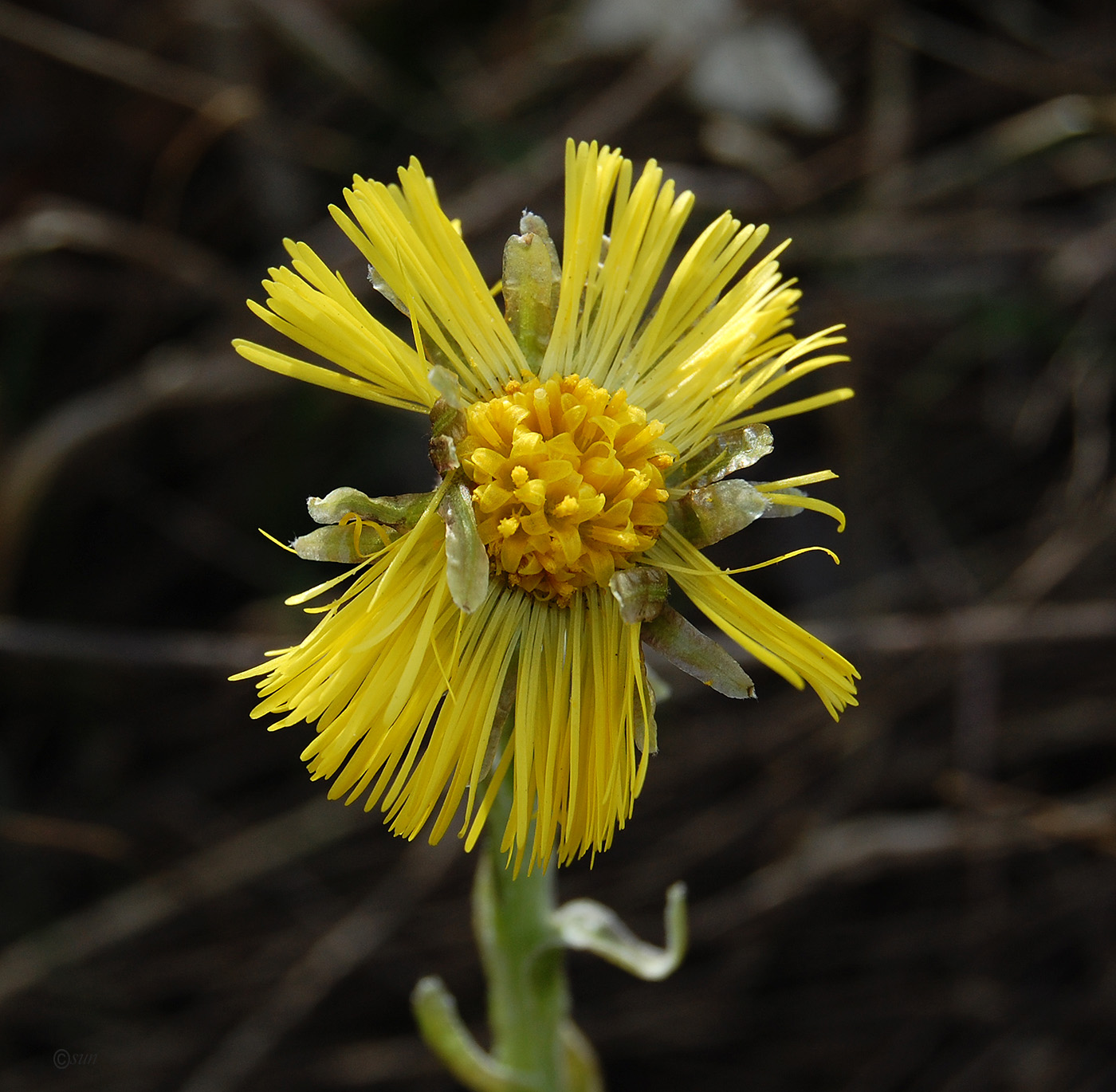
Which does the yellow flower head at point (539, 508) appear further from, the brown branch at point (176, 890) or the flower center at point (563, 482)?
the brown branch at point (176, 890)

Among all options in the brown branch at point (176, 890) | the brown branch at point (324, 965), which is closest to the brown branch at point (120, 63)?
the brown branch at point (176, 890)

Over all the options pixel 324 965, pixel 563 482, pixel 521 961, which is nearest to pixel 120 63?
pixel 563 482

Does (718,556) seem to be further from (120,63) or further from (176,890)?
(120,63)

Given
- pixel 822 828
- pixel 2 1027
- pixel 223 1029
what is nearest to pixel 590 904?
pixel 822 828

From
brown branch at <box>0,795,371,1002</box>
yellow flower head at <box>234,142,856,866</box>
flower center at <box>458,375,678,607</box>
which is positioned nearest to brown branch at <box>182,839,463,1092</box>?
brown branch at <box>0,795,371,1002</box>

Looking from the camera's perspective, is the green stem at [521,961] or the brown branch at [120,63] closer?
the green stem at [521,961]

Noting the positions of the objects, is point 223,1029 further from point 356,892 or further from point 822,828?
point 822,828

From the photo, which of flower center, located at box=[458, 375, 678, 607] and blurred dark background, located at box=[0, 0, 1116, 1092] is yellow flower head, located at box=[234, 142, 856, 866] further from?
blurred dark background, located at box=[0, 0, 1116, 1092]
